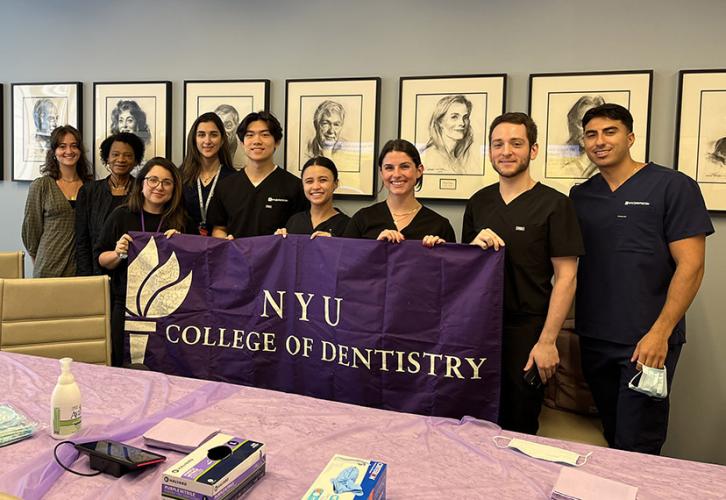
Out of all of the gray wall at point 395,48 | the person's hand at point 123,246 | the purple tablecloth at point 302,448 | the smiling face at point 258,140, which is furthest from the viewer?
the smiling face at point 258,140

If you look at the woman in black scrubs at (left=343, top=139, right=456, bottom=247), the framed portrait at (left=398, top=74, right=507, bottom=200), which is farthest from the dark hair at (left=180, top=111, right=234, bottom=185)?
the woman in black scrubs at (left=343, top=139, right=456, bottom=247)

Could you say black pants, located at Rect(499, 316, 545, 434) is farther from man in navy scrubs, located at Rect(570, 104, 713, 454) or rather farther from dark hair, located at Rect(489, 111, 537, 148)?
dark hair, located at Rect(489, 111, 537, 148)

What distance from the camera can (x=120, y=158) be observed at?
3.45 m

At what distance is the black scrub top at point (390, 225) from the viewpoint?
2537mm

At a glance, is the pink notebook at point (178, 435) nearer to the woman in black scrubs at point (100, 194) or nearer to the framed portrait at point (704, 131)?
the woman in black scrubs at point (100, 194)

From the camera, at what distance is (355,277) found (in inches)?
95.4

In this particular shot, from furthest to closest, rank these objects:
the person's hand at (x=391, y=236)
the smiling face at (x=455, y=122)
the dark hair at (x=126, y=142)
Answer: the dark hair at (x=126, y=142) → the smiling face at (x=455, y=122) → the person's hand at (x=391, y=236)

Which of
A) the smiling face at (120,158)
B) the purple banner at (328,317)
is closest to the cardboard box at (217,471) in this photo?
the purple banner at (328,317)

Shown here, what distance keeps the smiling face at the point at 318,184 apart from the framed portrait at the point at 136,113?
4.50ft

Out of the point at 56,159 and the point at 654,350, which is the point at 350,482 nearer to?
the point at 654,350

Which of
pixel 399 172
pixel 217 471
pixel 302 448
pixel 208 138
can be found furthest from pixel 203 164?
pixel 217 471

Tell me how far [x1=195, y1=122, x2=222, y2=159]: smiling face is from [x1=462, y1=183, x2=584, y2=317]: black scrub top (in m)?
1.74

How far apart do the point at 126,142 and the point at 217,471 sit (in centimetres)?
284

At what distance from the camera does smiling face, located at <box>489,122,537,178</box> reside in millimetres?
2270
